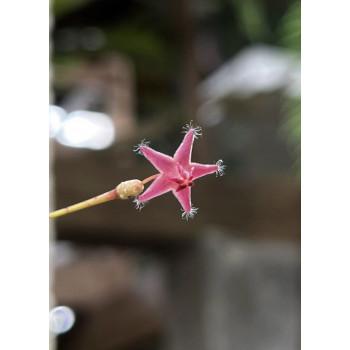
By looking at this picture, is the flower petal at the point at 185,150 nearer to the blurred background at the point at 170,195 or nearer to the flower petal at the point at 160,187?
the flower petal at the point at 160,187

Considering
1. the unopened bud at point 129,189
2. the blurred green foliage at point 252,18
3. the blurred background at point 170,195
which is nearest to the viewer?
the unopened bud at point 129,189

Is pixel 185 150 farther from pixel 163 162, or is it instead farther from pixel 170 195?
pixel 170 195

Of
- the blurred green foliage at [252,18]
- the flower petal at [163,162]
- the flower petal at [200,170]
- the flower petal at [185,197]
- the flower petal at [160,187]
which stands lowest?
the flower petal at [185,197]

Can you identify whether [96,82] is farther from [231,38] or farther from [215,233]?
[231,38]

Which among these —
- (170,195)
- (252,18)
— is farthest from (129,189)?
(252,18)

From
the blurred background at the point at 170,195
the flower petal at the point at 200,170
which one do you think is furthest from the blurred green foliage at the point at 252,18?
the flower petal at the point at 200,170

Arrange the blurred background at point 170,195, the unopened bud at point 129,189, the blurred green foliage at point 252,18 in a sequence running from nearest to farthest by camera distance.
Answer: the unopened bud at point 129,189, the blurred background at point 170,195, the blurred green foliage at point 252,18
